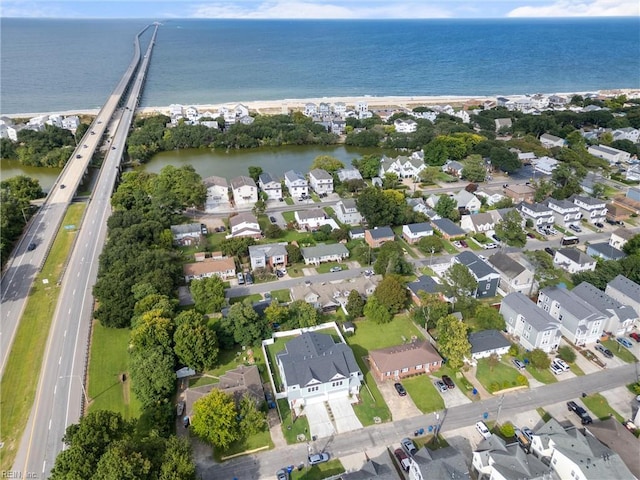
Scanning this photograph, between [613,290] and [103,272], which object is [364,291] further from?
[103,272]

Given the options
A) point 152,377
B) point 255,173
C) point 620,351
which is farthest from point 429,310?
point 255,173

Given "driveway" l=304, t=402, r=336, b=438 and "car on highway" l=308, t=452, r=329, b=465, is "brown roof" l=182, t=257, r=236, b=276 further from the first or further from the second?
"car on highway" l=308, t=452, r=329, b=465

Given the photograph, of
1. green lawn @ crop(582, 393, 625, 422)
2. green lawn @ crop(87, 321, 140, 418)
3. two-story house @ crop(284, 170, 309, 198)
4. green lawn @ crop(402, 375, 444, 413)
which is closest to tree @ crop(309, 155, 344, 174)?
two-story house @ crop(284, 170, 309, 198)

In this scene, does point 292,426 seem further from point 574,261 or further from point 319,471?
point 574,261

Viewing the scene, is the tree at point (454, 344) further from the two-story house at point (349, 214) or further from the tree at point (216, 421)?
the two-story house at point (349, 214)

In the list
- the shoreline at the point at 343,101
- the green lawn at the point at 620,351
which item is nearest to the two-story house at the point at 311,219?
the green lawn at the point at 620,351

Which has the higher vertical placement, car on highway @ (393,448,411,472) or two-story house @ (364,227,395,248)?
two-story house @ (364,227,395,248)

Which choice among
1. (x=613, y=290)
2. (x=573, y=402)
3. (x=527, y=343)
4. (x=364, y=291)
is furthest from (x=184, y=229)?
(x=613, y=290)

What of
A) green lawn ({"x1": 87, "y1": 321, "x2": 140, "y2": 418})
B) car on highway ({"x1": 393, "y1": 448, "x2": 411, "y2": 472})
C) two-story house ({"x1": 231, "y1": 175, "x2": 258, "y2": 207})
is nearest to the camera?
car on highway ({"x1": 393, "y1": 448, "x2": 411, "y2": 472})

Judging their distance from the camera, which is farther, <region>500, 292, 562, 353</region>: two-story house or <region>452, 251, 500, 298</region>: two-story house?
<region>452, 251, 500, 298</region>: two-story house
